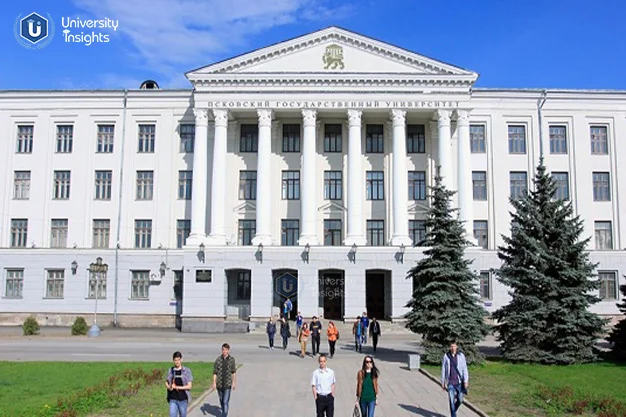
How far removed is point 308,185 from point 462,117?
10.9m

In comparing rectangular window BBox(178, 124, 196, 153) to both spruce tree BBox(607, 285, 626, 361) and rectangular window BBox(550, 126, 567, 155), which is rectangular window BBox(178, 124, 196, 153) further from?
spruce tree BBox(607, 285, 626, 361)

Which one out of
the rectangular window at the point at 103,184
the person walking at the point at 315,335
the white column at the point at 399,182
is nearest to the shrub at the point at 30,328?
the rectangular window at the point at 103,184

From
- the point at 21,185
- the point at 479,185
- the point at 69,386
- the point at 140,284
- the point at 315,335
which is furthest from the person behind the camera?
the point at 21,185

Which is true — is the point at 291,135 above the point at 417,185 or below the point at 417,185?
above

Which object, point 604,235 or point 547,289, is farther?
point 604,235

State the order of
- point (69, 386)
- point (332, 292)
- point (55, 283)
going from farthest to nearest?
point (55, 283)
point (332, 292)
point (69, 386)

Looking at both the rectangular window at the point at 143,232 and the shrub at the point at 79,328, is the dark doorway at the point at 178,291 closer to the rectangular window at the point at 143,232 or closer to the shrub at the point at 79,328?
the rectangular window at the point at 143,232

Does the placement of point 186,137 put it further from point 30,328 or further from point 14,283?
point 30,328

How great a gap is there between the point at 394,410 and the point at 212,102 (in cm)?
2853

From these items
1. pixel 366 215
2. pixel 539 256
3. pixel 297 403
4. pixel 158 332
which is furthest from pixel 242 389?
pixel 366 215

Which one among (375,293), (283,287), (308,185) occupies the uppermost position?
(308,185)

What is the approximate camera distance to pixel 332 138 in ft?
139

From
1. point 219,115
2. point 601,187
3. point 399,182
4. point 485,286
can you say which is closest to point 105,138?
point 219,115

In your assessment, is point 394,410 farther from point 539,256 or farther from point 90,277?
point 90,277
